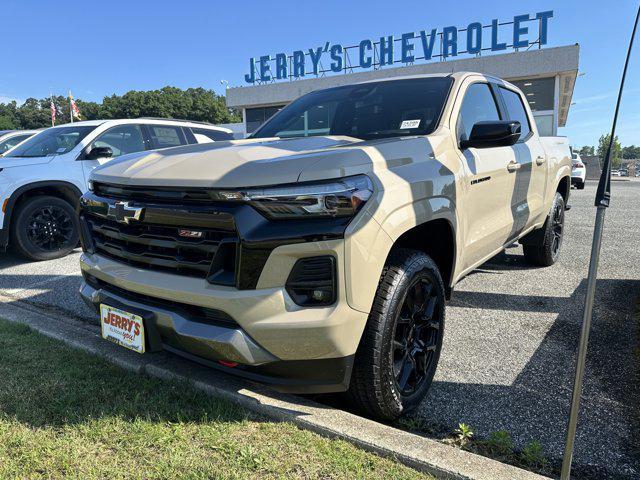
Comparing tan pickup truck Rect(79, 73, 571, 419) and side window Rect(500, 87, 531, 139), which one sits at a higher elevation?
side window Rect(500, 87, 531, 139)

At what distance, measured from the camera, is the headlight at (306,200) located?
202 centimetres

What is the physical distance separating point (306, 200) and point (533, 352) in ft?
7.09

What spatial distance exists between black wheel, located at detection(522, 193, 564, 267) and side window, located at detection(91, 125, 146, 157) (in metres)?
5.33

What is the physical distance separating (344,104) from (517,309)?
2266 millimetres

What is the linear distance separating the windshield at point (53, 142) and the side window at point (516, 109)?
528 cm

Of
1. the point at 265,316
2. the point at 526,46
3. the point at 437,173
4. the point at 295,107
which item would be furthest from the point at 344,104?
the point at 526,46

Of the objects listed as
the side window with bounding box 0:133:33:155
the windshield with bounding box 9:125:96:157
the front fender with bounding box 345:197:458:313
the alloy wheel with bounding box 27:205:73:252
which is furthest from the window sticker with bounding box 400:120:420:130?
the side window with bounding box 0:133:33:155

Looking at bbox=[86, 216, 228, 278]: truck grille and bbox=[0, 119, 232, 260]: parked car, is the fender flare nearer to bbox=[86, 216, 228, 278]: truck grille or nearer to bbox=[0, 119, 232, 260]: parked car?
bbox=[0, 119, 232, 260]: parked car

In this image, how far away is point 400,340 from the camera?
247 centimetres

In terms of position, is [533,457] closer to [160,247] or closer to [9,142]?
[160,247]

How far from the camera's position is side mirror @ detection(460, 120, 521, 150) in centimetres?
288

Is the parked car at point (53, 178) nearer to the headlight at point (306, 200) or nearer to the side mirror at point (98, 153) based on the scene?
the side mirror at point (98, 153)

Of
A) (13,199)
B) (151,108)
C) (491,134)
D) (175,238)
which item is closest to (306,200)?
(175,238)

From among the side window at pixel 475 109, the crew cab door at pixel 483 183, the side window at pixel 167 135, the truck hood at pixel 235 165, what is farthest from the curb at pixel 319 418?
the side window at pixel 167 135
